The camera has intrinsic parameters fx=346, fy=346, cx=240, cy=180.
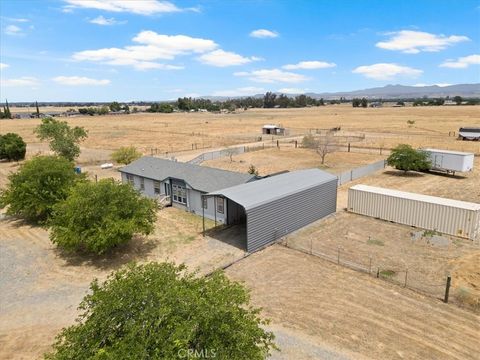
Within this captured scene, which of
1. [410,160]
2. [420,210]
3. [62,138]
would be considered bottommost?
[420,210]

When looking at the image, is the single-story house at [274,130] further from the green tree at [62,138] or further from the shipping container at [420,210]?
the shipping container at [420,210]

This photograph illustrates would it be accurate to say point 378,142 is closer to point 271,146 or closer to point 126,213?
point 271,146

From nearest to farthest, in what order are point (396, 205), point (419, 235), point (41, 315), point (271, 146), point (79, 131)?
point (41, 315) < point (419, 235) < point (396, 205) < point (79, 131) < point (271, 146)

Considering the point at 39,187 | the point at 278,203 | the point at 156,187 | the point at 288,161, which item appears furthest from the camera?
the point at 288,161

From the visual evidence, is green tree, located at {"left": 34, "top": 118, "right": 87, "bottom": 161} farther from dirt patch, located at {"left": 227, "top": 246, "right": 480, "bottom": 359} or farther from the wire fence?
dirt patch, located at {"left": 227, "top": 246, "right": 480, "bottom": 359}

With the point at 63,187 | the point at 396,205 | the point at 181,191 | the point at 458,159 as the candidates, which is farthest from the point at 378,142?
the point at 63,187

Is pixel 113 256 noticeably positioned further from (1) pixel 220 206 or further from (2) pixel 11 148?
(2) pixel 11 148

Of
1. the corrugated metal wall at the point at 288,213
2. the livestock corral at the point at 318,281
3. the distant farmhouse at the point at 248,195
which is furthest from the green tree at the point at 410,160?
the corrugated metal wall at the point at 288,213

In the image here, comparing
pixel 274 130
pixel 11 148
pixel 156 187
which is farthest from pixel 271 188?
pixel 274 130
